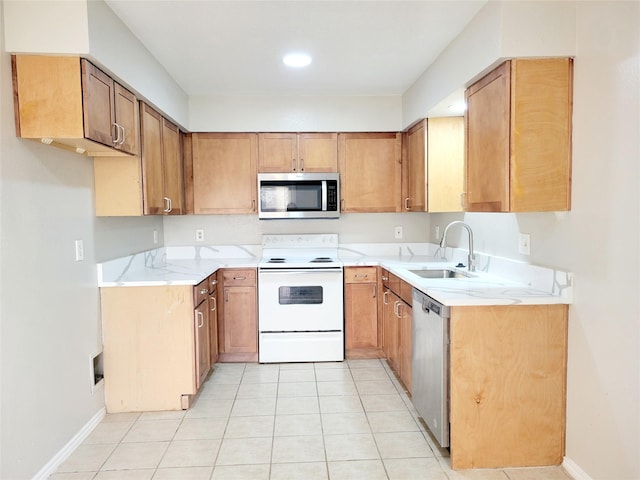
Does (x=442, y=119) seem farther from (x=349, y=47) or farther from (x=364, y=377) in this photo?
(x=364, y=377)

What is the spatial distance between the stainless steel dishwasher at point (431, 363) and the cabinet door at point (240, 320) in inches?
59.3

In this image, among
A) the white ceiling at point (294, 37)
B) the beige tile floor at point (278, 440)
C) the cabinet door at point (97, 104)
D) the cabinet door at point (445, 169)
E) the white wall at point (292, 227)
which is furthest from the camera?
the white wall at point (292, 227)

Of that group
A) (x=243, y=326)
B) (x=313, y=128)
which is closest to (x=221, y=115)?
(x=313, y=128)

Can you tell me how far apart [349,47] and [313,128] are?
3.81ft

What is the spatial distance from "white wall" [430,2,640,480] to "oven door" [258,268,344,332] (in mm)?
1806

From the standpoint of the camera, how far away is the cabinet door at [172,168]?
315cm

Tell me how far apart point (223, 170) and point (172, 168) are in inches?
21.2

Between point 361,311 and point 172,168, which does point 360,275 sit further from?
point 172,168

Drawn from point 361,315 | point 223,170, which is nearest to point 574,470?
point 361,315

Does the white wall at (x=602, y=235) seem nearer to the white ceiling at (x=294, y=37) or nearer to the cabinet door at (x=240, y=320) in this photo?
the white ceiling at (x=294, y=37)

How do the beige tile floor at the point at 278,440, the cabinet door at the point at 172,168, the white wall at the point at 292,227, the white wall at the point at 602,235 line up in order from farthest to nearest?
the white wall at the point at 292,227, the cabinet door at the point at 172,168, the beige tile floor at the point at 278,440, the white wall at the point at 602,235

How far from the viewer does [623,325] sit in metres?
1.69

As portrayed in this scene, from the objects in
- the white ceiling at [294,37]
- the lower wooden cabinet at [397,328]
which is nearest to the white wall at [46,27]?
the white ceiling at [294,37]

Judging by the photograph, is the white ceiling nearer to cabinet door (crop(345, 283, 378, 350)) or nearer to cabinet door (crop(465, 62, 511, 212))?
cabinet door (crop(465, 62, 511, 212))
